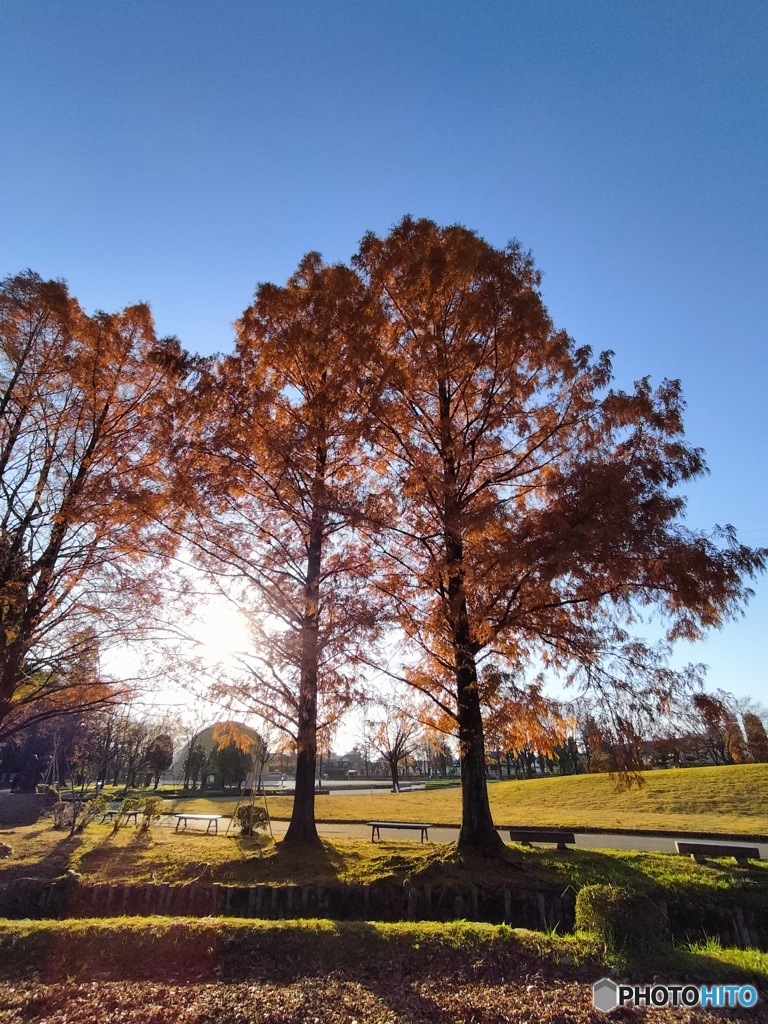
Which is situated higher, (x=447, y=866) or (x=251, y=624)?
(x=251, y=624)

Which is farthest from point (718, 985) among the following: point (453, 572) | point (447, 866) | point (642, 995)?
point (453, 572)

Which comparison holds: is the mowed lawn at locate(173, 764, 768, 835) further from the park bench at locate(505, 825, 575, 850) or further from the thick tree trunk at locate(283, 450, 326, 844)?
the thick tree trunk at locate(283, 450, 326, 844)

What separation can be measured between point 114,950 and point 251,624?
18.1 feet

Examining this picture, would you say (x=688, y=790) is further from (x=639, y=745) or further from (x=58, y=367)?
(x=58, y=367)

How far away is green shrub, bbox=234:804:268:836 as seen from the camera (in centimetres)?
1504

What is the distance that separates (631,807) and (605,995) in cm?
2345

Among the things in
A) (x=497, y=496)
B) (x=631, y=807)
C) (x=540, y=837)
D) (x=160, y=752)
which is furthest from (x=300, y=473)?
(x=160, y=752)

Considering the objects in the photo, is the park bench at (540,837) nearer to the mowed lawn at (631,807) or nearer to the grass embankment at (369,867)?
the grass embankment at (369,867)

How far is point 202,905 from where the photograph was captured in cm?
767

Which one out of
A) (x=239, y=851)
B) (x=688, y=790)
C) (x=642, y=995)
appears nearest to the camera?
(x=642, y=995)

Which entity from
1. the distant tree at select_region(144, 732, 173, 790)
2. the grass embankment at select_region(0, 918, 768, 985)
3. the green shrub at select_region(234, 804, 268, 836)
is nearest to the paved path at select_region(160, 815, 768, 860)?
the green shrub at select_region(234, 804, 268, 836)

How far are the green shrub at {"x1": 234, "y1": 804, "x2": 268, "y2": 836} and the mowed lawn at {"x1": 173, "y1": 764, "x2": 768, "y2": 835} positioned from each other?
5526 mm

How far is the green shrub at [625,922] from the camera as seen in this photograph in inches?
191

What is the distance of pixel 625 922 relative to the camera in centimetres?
496
